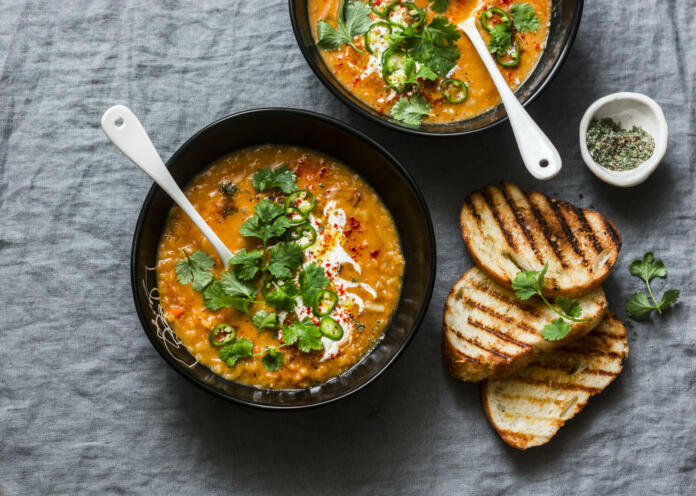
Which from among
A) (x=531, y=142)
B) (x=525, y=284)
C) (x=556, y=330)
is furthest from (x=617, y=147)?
(x=556, y=330)

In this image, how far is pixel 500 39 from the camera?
365 centimetres

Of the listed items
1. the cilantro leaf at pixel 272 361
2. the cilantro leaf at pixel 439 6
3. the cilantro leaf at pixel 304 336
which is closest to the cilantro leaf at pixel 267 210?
the cilantro leaf at pixel 304 336

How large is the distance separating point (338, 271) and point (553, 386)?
1.41 m

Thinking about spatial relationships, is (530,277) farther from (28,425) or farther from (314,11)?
(28,425)

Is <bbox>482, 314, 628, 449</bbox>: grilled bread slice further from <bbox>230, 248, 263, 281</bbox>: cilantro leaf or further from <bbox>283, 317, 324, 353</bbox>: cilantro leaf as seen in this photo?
<bbox>230, 248, 263, 281</bbox>: cilantro leaf

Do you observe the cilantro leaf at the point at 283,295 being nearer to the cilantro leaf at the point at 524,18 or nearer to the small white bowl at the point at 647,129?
the small white bowl at the point at 647,129

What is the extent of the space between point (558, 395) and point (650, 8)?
7.71 feet

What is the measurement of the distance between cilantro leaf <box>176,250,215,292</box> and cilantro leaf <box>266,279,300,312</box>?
323mm

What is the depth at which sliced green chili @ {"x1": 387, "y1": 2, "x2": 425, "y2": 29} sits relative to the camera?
368 centimetres

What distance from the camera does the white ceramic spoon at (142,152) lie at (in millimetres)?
3035

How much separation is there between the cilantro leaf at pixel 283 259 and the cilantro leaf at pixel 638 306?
76.8 inches

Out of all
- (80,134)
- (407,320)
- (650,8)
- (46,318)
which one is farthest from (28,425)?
(650,8)

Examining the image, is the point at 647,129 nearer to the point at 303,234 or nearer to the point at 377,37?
the point at 377,37

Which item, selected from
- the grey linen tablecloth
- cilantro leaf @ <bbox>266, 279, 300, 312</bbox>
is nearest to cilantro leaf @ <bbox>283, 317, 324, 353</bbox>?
cilantro leaf @ <bbox>266, 279, 300, 312</bbox>
